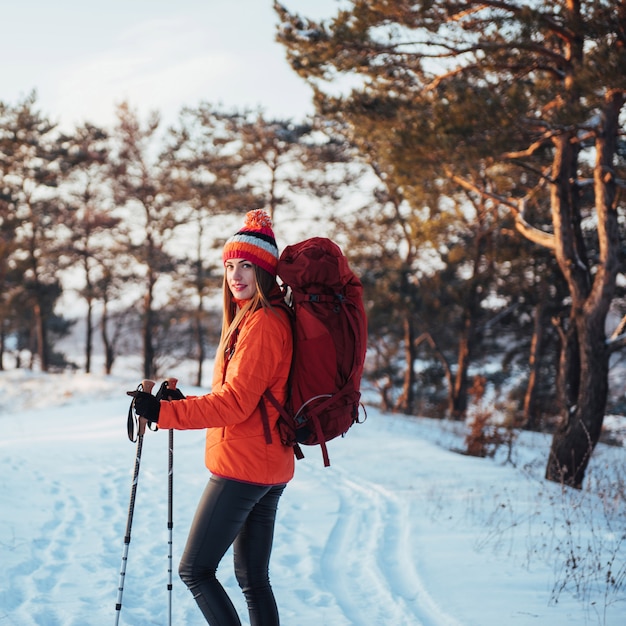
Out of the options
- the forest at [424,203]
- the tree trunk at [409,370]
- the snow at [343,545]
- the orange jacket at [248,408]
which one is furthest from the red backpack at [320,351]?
the tree trunk at [409,370]

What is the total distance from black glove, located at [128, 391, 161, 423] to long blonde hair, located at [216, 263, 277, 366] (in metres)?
0.32

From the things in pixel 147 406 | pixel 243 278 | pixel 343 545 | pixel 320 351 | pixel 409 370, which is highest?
pixel 243 278

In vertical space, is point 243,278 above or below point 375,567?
above

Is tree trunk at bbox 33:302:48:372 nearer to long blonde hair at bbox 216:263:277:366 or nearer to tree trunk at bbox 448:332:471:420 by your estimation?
tree trunk at bbox 448:332:471:420

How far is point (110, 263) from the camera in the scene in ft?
82.4

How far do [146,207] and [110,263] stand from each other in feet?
11.7

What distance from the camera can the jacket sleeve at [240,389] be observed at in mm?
2482

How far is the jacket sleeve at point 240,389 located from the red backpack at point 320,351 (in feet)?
0.33

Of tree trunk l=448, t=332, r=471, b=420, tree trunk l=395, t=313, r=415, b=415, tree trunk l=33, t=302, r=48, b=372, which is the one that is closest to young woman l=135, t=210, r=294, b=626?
tree trunk l=448, t=332, r=471, b=420

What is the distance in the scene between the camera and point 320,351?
8.49 feet

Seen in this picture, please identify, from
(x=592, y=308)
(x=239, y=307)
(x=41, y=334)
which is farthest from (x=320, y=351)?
(x=41, y=334)

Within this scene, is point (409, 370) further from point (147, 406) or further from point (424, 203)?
point (147, 406)

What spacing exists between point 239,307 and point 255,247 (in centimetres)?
28

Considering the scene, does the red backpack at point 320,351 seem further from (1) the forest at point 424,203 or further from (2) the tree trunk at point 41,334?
(2) the tree trunk at point 41,334
